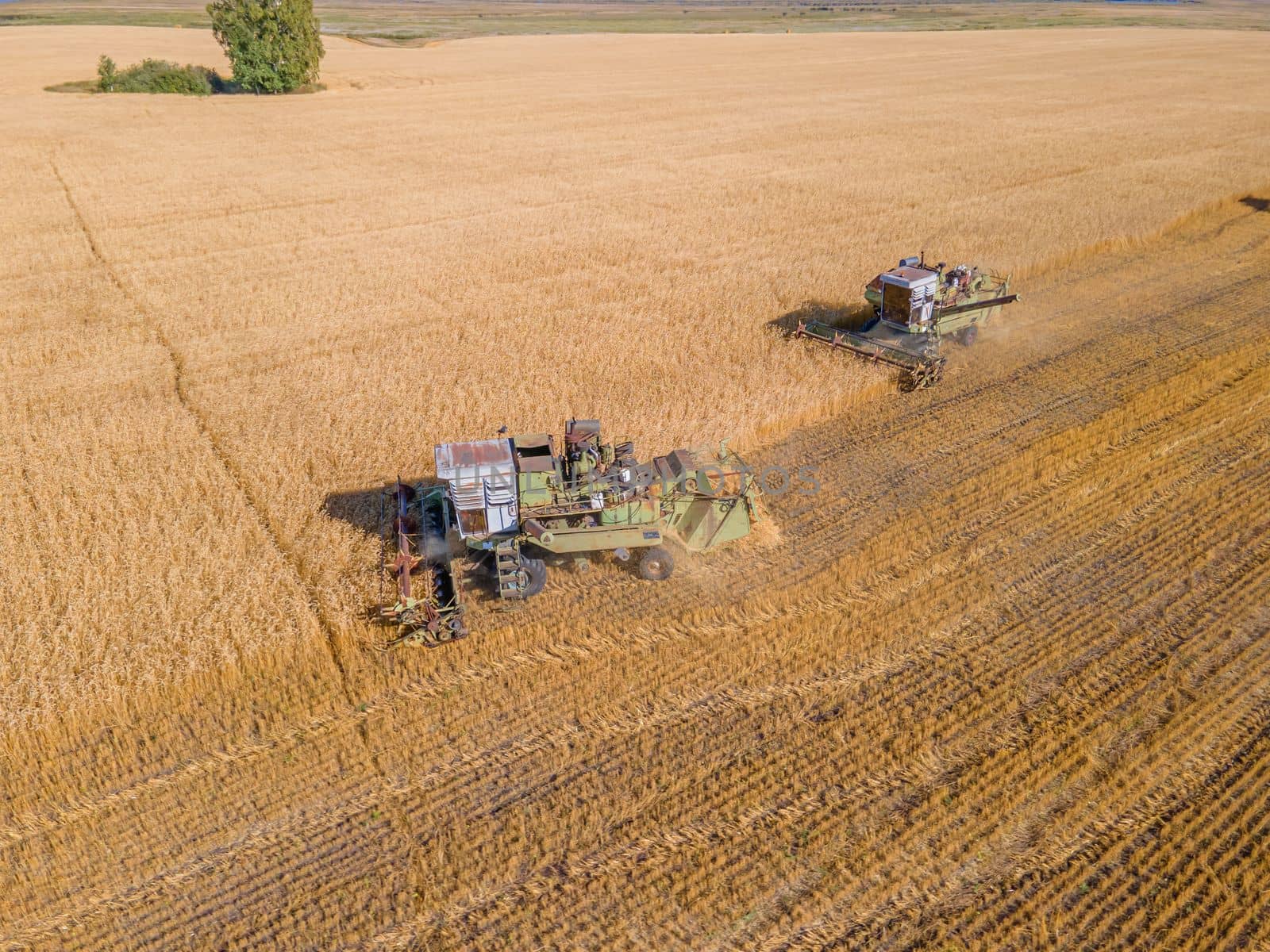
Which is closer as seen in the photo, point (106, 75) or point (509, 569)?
point (509, 569)

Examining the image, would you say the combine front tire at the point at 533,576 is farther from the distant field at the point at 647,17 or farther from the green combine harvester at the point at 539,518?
the distant field at the point at 647,17

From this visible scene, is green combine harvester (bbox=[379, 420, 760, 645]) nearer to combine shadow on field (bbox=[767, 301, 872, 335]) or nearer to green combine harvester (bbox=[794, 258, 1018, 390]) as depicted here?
green combine harvester (bbox=[794, 258, 1018, 390])

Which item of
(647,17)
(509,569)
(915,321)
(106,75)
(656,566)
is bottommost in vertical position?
(656,566)

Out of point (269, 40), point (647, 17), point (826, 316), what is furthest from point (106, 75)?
point (647, 17)

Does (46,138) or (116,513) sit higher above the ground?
(46,138)

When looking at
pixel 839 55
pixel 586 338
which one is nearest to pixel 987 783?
pixel 586 338

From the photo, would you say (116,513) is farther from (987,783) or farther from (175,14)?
(175,14)

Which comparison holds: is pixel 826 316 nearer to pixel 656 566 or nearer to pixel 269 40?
pixel 656 566

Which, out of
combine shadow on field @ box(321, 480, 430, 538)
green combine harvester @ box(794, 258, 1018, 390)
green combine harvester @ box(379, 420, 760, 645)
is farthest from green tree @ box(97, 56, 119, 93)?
green combine harvester @ box(379, 420, 760, 645)
